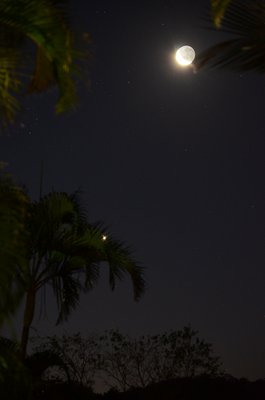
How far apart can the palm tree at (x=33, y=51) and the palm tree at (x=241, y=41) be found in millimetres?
1225

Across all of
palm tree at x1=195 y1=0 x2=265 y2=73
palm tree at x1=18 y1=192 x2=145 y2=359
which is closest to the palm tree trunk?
palm tree at x1=18 y1=192 x2=145 y2=359

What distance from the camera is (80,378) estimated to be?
74.1 ft

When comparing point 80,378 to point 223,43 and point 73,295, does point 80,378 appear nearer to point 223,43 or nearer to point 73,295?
point 73,295

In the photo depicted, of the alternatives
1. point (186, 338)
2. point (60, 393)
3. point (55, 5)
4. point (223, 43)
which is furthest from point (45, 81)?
point (186, 338)

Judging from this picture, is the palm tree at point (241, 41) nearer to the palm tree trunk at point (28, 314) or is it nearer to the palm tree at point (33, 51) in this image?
the palm tree at point (33, 51)

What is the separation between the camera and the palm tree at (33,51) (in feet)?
16.5

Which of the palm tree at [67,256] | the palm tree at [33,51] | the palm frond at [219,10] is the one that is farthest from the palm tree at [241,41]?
the palm tree at [67,256]

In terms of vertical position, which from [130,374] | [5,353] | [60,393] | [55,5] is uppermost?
[130,374]

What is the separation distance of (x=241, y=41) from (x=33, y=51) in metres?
1.91

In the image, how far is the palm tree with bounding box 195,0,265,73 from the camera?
177 inches

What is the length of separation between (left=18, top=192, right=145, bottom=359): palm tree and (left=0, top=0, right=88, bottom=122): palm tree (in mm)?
3884

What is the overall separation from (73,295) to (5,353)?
3.88 m

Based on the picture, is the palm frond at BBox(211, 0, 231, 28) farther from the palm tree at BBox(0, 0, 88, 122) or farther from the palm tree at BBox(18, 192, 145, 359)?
the palm tree at BBox(18, 192, 145, 359)

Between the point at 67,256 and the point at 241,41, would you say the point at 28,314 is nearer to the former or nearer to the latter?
the point at 67,256
